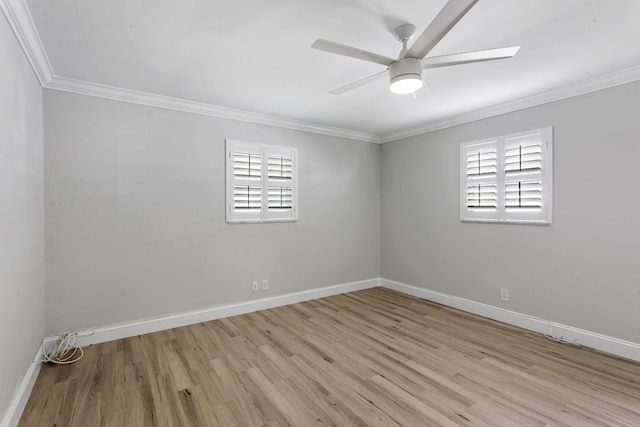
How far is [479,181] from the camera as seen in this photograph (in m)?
3.89

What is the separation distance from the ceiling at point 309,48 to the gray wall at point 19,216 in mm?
349

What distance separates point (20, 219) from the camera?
2125 mm

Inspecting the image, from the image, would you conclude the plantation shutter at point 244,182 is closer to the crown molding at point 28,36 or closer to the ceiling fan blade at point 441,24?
the crown molding at point 28,36

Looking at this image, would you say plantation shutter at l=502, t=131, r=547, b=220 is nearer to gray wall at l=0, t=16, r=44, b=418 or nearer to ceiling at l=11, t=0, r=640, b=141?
ceiling at l=11, t=0, r=640, b=141

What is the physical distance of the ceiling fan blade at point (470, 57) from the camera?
6.10ft

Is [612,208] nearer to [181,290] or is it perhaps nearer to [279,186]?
[279,186]

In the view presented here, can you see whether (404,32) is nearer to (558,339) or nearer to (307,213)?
(307,213)

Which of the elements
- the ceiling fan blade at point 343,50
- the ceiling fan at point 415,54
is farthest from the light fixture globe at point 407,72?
the ceiling fan blade at point 343,50

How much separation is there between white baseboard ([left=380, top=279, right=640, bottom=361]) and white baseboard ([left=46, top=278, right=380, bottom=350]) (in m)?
1.35

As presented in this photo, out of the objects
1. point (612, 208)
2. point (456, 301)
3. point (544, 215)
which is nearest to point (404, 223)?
point (456, 301)

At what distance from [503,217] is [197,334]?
12.3 feet

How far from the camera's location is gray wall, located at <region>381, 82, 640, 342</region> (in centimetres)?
279

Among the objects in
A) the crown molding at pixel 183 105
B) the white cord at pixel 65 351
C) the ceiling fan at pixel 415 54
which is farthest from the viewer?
the crown molding at pixel 183 105

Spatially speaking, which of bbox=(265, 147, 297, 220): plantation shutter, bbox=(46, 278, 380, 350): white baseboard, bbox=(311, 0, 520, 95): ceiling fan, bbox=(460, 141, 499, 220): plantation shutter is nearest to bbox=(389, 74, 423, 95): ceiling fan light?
bbox=(311, 0, 520, 95): ceiling fan
